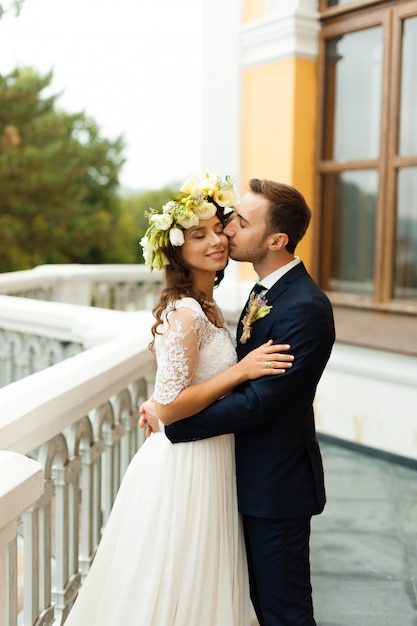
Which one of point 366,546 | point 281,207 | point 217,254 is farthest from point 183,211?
point 366,546

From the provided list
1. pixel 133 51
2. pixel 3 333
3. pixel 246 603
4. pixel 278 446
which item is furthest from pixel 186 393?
pixel 133 51

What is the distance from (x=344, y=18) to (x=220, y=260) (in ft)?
12.6

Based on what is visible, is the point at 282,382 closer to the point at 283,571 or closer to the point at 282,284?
the point at 282,284

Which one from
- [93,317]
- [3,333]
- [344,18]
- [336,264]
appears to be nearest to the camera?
[93,317]

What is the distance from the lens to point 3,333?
465 centimetres

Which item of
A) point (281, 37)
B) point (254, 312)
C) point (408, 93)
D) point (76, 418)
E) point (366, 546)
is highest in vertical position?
point (281, 37)

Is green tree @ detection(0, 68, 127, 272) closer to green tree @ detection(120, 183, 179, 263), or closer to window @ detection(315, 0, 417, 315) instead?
green tree @ detection(120, 183, 179, 263)

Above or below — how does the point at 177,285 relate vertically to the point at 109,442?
above

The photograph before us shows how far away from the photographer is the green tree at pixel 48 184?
22.2 m

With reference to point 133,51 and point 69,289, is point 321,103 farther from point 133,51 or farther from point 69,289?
point 133,51

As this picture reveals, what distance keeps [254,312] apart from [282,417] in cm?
33

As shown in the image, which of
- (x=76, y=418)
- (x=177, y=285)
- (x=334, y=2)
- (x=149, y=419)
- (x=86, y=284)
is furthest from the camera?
(x=86, y=284)

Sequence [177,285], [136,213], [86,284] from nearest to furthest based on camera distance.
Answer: [177,285] → [86,284] → [136,213]

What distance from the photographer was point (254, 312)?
2244 mm
